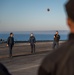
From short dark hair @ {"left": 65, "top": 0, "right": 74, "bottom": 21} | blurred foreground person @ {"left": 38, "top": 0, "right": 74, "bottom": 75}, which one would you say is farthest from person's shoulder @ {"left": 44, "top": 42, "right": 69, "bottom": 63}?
short dark hair @ {"left": 65, "top": 0, "right": 74, "bottom": 21}

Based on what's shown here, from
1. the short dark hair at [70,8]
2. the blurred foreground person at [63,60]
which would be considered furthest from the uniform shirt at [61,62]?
the short dark hair at [70,8]

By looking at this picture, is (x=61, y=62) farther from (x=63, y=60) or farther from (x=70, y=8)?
(x=70, y=8)

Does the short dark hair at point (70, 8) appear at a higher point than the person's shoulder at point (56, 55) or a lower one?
higher

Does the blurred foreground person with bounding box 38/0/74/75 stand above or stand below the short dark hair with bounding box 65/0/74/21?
below

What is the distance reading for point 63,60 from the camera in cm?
247

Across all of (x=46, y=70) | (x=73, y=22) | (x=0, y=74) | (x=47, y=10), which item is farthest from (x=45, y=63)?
(x=47, y=10)

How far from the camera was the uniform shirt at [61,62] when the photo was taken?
2.44 meters

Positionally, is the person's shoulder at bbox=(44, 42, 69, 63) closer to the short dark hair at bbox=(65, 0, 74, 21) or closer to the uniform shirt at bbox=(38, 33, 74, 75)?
the uniform shirt at bbox=(38, 33, 74, 75)

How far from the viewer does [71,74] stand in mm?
2434

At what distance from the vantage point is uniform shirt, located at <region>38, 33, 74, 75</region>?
244 cm

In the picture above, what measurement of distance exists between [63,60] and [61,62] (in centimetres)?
2

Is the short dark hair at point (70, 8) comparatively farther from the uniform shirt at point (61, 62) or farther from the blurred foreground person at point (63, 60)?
the uniform shirt at point (61, 62)

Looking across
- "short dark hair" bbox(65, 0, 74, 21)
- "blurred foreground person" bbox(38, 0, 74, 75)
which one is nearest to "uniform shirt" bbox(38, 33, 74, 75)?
"blurred foreground person" bbox(38, 0, 74, 75)

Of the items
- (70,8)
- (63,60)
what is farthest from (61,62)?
(70,8)
